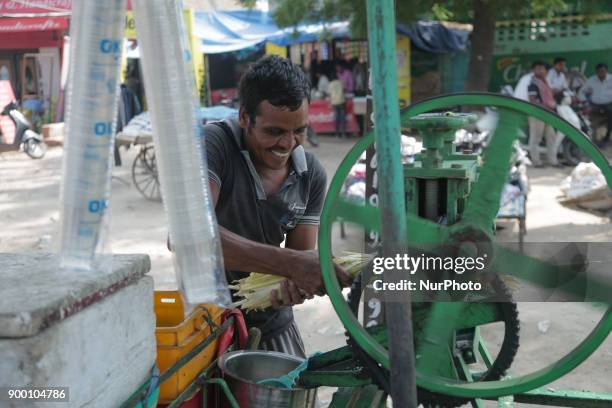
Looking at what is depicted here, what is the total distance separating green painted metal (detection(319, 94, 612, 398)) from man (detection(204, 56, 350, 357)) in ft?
1.27

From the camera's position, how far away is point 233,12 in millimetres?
18500

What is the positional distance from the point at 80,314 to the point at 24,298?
0.10 meters

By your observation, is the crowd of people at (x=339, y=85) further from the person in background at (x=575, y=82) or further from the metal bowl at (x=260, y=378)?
the metal bowl at (x=260, y=378)

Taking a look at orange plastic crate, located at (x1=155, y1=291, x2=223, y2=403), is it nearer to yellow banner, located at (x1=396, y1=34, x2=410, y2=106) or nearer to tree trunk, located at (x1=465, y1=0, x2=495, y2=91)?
tree trunk, located at (x1=465, y1=0, x2=495, y2=91)

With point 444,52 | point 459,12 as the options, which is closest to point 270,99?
point 459,12

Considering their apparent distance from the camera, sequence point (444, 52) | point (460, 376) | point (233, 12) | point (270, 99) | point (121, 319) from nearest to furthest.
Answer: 1. point (121, 319)
2. point (460, 376)
3. point (270, 99)
4. point (444, 52)
5. point (233, 12)

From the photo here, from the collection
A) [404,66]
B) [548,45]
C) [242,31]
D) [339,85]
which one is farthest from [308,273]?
[242,31]

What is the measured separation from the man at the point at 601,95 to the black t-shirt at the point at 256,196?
11.2 metres

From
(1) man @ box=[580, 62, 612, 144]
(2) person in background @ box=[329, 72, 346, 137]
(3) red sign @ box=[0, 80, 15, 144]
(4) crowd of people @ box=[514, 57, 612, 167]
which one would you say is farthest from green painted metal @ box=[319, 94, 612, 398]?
(3) red sign @ box=[0, 80, 15, 144]

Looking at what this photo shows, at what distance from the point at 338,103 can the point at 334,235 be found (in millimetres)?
8482

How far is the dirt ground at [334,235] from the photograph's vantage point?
3871 mm

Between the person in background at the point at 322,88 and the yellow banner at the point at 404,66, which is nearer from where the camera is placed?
the yellow banner at the point at 404,66

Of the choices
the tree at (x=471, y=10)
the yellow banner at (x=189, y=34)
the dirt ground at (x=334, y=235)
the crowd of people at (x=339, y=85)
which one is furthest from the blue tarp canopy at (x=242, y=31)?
the dirt ground at (x=334, y=235)

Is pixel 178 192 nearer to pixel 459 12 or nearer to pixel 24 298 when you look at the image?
pixel 24 298
